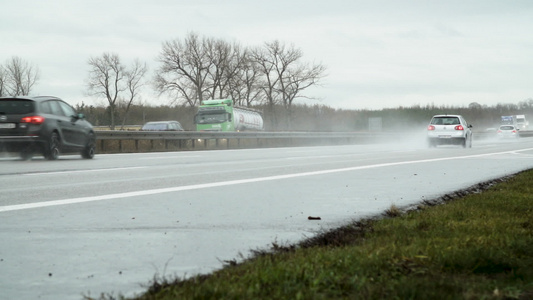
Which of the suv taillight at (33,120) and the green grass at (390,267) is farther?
the suv taillight at (33,120)

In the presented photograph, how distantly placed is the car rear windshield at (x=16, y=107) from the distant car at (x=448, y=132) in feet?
69.8

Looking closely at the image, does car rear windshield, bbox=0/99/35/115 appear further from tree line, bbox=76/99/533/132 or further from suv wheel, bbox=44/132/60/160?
tree line, bbox=76/99/533/132

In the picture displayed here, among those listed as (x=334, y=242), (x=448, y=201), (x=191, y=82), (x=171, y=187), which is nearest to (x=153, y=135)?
(x=171, y=187)

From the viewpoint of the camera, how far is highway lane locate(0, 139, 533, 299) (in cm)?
456

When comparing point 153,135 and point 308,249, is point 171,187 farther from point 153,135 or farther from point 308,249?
point 153,135

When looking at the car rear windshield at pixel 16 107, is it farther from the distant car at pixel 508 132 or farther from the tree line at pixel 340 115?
the tree line at pixel 340 115

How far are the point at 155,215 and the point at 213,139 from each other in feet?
119

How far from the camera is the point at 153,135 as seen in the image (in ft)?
101

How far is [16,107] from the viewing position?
17891mm

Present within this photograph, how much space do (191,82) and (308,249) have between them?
244 feet

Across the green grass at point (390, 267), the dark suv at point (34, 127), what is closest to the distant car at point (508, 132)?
the dark suv at point (34, 127)

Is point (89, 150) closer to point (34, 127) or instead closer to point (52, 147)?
point (52, 147)

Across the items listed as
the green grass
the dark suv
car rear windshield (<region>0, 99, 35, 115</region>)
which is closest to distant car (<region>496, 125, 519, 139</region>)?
the dark suv

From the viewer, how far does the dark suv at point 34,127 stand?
17531 mm
